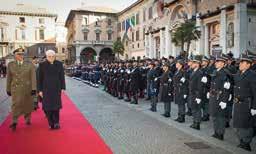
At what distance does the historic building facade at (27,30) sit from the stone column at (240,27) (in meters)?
62.3

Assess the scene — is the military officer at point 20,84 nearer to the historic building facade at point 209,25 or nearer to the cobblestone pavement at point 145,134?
the cobblestone pavement at point 145,134

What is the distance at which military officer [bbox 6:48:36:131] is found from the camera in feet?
27.3

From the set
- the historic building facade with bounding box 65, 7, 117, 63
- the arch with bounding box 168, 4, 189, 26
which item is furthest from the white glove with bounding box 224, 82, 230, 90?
the historic building facade with bounding box 65, 7, 117, 63

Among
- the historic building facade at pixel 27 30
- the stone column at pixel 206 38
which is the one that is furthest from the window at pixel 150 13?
the historic building facade at pixel 27 30

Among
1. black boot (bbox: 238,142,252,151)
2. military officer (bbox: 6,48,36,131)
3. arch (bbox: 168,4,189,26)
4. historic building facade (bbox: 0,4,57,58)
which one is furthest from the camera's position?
historic building facade (bbox: 0,4,57,58)

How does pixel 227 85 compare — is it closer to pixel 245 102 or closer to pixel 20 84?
pixel 245 102

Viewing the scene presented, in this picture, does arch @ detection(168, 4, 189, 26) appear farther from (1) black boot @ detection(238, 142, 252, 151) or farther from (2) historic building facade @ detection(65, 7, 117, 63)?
(2) historic building facade @ detection(65, 7, 117, 63)

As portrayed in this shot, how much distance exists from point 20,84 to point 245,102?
5571 millimetres

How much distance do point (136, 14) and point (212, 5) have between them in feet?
113

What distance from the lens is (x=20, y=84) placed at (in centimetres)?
841

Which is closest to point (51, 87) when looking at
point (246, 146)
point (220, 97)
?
point (220, 97)

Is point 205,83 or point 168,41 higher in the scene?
point 168,41

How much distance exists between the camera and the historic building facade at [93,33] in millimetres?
70750

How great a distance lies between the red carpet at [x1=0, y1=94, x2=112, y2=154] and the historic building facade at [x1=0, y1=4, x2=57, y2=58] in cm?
7199
